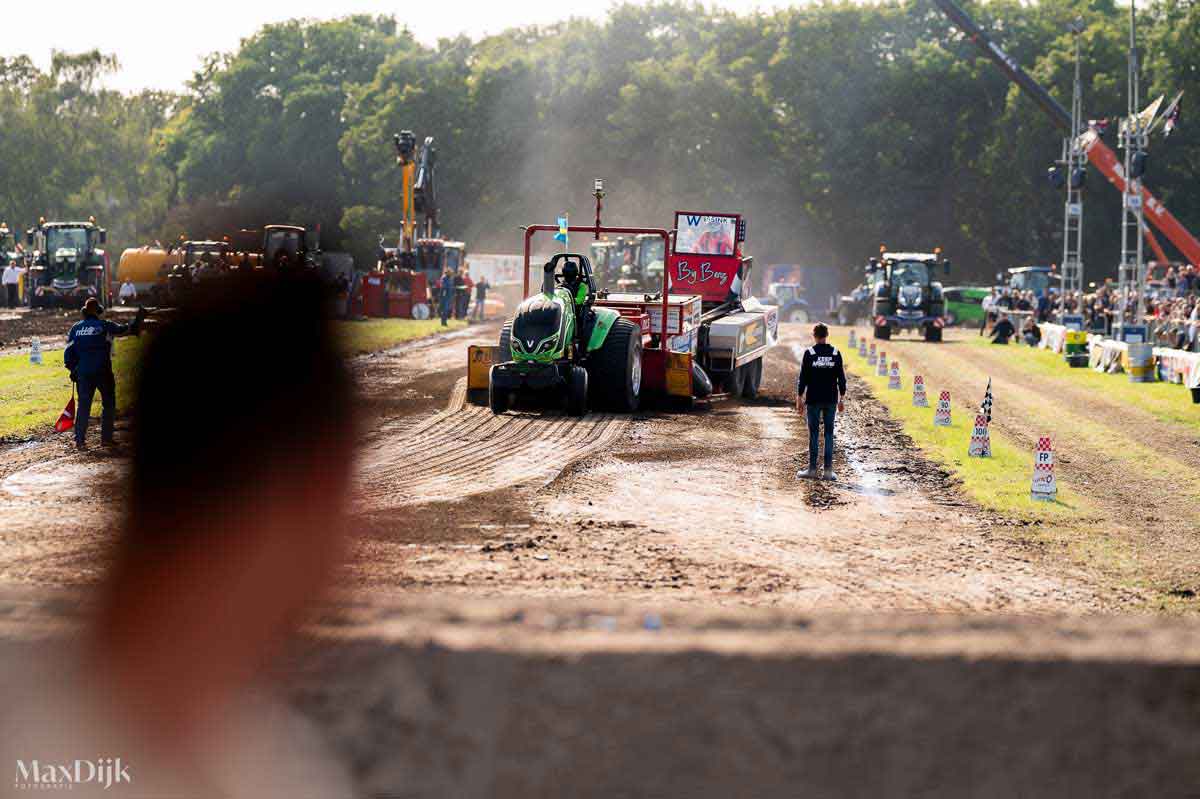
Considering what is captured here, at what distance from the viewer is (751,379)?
26688 mm

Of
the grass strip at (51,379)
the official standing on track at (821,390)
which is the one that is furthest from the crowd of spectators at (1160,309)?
the official standing on track at (821,390)

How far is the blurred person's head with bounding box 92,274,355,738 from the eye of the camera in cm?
166

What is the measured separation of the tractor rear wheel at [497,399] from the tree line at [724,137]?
160 feet

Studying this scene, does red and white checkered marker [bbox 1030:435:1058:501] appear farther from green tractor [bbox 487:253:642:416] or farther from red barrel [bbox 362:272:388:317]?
red barrel [bbox 362:272:388:317]

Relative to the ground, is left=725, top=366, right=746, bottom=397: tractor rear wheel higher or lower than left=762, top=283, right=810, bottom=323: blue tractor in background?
lower

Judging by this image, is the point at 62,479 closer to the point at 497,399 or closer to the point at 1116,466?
the point at 497,399

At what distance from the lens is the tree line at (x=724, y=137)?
7450 centimetres

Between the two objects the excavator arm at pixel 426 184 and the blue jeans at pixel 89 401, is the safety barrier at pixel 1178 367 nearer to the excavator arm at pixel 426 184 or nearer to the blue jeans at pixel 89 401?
the blue jeans at pixel 89 401

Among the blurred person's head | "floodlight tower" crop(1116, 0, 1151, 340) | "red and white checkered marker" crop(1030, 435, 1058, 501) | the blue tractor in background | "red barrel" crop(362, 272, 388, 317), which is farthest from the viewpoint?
the blue tractor in background

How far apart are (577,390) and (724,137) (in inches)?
2440

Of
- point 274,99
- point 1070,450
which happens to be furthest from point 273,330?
point 274,99

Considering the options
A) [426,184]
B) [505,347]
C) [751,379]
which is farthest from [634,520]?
[426,184]

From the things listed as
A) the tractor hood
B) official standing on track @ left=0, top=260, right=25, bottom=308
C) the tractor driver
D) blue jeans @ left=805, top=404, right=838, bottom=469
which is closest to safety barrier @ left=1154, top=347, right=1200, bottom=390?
the tractor driver

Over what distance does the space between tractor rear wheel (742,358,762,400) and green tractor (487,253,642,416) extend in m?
3.62
